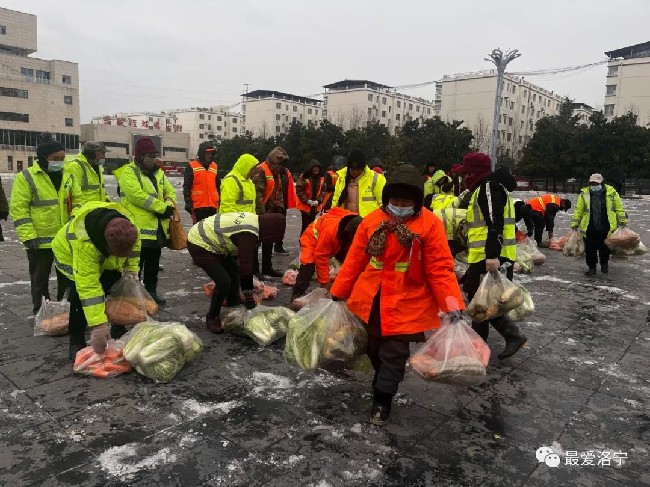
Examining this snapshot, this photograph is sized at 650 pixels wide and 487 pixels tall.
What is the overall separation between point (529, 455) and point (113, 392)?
254cm

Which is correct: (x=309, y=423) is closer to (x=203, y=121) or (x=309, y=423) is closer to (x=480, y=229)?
(x=480, y=229)

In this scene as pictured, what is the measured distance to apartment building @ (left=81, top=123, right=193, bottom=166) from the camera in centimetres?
6919

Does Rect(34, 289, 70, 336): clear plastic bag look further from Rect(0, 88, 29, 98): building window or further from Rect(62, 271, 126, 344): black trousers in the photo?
Rect(0, 88, 29, 98): building window

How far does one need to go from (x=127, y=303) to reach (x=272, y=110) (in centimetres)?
8233

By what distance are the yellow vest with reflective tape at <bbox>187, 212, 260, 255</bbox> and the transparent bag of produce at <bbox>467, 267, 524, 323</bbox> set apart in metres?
1.82

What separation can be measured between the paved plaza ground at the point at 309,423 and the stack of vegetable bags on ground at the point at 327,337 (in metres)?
0.32

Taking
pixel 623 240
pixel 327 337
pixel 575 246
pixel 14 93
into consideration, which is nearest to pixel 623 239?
pixel 623 240

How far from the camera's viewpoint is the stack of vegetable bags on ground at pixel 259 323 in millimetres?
4039

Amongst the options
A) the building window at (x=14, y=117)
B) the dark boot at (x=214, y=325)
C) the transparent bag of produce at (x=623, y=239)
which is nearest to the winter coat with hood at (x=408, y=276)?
the dark boot at (x=214, y=325)

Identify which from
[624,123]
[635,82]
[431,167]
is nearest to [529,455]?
[431,167]

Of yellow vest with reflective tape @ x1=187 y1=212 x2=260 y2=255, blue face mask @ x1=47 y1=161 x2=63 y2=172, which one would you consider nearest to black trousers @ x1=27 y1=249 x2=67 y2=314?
blue face mask @ x1=47 y1=161 x2=63 y2=172

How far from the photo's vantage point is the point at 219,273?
4.03 m

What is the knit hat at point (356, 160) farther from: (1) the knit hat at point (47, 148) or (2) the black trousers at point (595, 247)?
(2) the black trousers at point (595, 247)

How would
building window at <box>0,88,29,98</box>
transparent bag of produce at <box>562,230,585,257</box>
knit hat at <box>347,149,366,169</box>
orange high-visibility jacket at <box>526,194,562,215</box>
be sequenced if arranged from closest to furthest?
1. knit hat at <box>347,149,366,169</box>
2. transparent bag of produce at <box>562,230,585,257</box>
3. orange high-visibility jacket at <box>526,194,562,215</box>
4. building window at <box>0,88,29,98</box>
